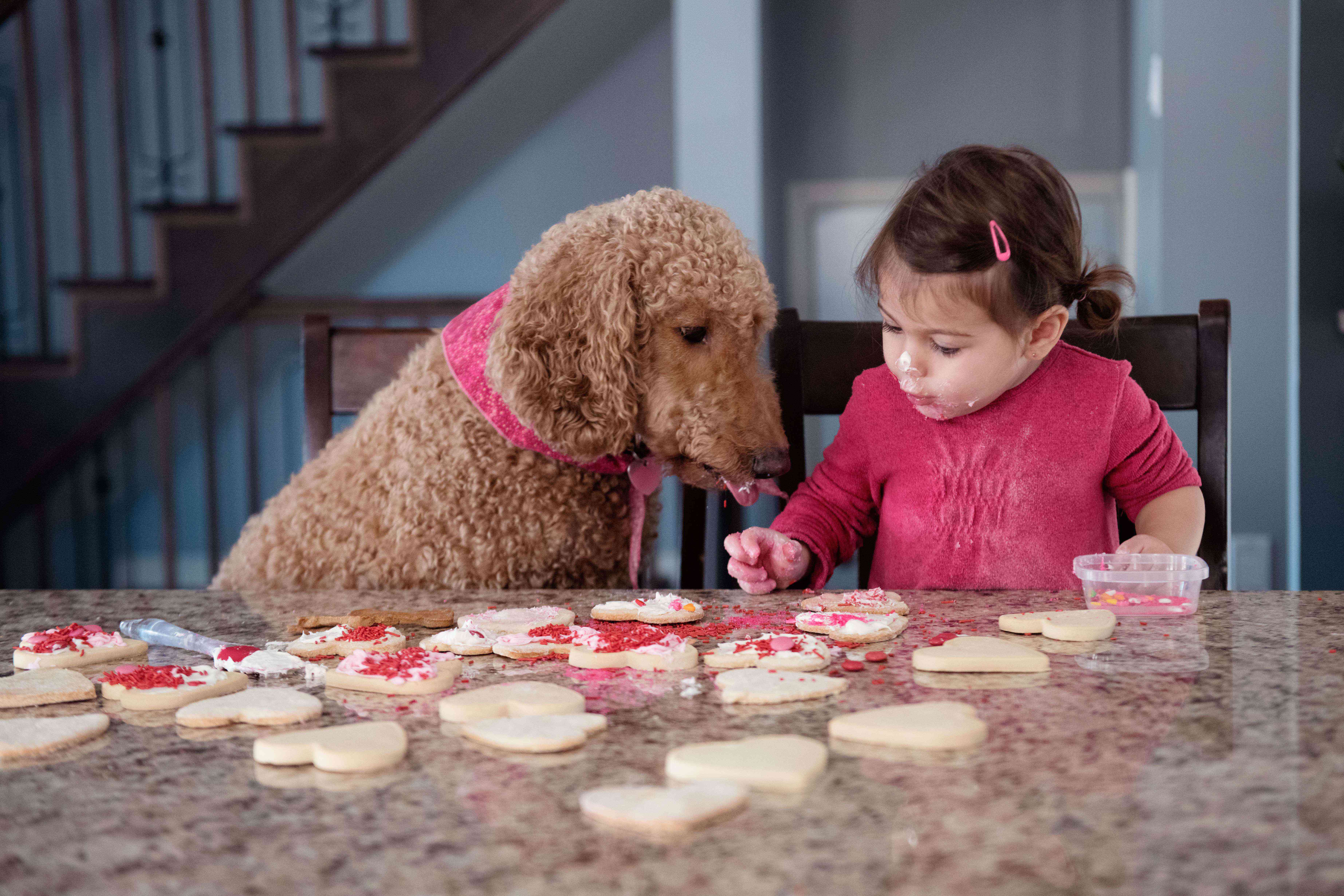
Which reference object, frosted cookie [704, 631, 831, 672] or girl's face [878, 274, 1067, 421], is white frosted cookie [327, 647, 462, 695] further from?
girl's face [878, 274, 1067, 421]

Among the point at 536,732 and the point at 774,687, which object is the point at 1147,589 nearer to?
the point at 774,687

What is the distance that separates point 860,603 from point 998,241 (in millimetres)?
458

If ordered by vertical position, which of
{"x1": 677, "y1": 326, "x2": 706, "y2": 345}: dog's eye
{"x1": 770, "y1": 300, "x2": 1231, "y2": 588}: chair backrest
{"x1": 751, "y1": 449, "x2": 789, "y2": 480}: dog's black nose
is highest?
{"x1": 677, "y1": 326, "x2": 706, "y2": 345}: dog's eye

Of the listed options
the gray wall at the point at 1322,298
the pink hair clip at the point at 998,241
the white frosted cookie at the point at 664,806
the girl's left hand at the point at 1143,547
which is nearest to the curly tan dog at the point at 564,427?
the pink hair clip at the point at 998,241

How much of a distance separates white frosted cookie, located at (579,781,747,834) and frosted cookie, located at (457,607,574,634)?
0.34 m

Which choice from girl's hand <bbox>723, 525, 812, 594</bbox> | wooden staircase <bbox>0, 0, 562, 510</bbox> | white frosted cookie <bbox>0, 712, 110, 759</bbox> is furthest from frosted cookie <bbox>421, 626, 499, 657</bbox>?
wooden staircase <bbox>0, 0, 562, 510</bbox>

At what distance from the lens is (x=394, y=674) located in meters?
0.65

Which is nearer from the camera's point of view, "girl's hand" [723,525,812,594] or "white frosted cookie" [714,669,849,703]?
"white frosted cookie" [714,669,849,703]

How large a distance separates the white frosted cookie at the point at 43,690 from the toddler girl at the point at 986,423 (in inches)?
23.0

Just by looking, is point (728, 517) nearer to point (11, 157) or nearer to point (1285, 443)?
point (1285, 443)

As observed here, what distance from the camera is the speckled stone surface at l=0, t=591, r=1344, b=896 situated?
1.26ft

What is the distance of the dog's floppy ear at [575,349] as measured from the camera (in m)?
1.19

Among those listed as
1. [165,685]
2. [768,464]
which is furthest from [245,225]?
[165,685]

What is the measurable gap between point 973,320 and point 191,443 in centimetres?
348
